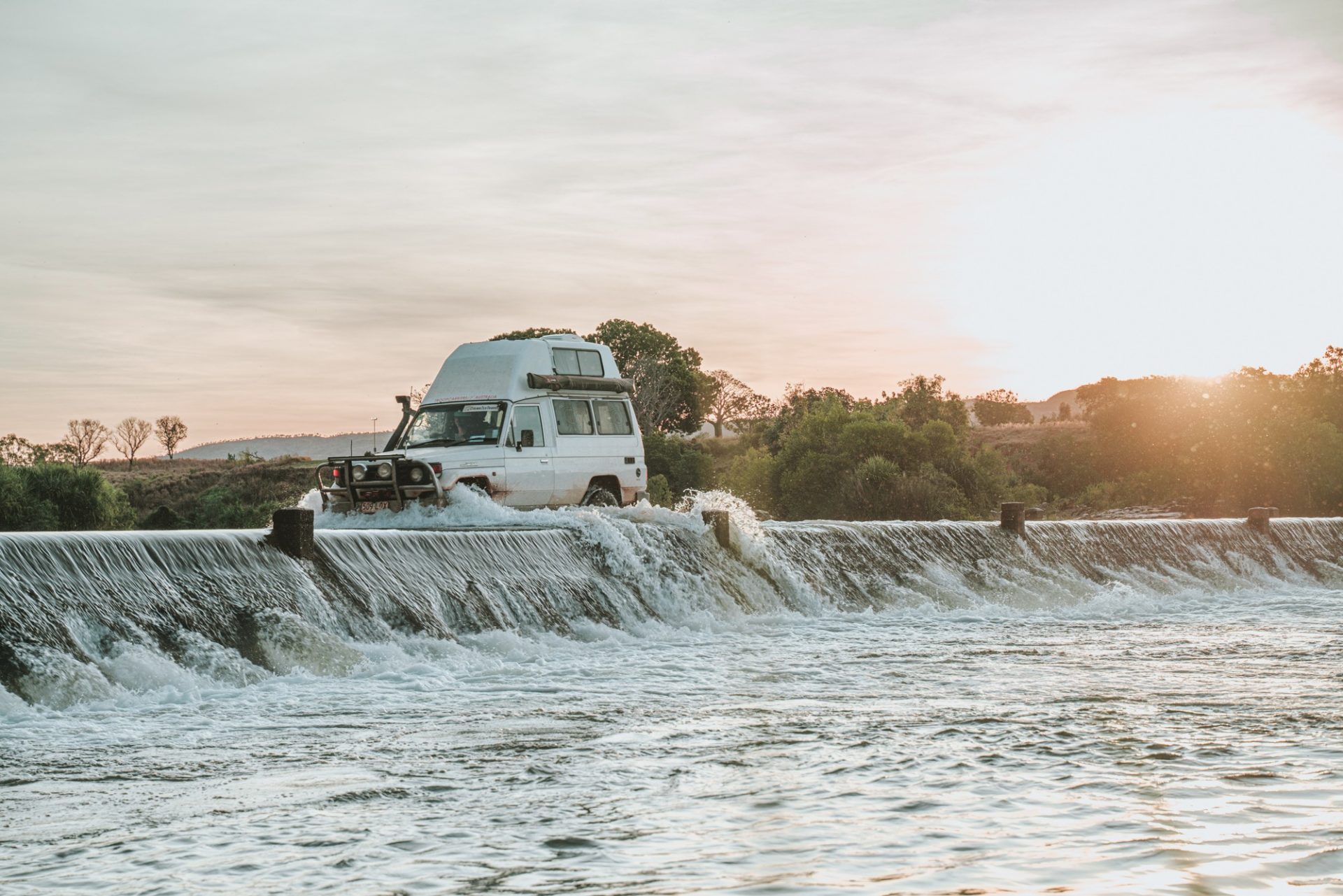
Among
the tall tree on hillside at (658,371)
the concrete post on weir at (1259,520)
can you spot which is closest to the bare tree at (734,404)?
the tall tree on hillside at (658,371)

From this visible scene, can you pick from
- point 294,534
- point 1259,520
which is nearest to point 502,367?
point 294,534

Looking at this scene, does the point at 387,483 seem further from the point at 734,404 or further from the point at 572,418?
the point at 734,404

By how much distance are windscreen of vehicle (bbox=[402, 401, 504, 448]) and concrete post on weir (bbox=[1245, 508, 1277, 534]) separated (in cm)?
1868

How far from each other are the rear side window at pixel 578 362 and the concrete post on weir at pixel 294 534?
7.43 m

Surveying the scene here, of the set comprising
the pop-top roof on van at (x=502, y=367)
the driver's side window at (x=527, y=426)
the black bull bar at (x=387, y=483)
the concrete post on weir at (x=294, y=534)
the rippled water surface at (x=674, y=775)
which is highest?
the pop-top roof on van at (x=502, y=367)

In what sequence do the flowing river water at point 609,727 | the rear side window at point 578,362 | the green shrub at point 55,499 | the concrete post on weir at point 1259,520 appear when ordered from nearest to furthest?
the flowing river water at point 609,727 → the rear side window at point 578,362 → the concrete post on weir at point 1259,520 → the green shrub at point 55,499

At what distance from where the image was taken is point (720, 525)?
19.3 meters

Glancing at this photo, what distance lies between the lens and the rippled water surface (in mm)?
5598

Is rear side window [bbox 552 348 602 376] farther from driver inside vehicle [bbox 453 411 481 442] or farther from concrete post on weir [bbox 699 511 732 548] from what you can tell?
concrete post on weir [bbox 699 511 732 548]

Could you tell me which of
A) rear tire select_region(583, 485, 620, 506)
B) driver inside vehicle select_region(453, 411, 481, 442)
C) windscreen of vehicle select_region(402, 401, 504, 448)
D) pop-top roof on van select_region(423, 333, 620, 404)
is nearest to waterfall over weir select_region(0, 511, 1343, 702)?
rear tire select_region(583, 485, 620, 506)

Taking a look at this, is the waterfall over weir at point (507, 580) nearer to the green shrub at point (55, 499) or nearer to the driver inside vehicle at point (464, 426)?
the driver inside vehicle at point (464, 426)

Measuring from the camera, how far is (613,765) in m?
7.79

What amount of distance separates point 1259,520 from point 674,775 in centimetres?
2588

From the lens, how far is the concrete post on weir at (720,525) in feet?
63.0
